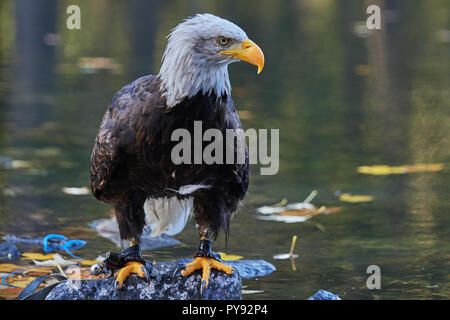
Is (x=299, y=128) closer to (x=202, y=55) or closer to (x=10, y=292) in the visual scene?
(x=10, y=292)

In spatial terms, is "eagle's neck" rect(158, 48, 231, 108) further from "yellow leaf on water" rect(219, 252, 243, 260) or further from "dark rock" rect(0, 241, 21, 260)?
"dark rock" rect(0, 241, 21, 260)

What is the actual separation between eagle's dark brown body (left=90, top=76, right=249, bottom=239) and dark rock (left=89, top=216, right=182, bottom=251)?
4.40 ft

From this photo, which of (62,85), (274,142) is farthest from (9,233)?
(62,85)

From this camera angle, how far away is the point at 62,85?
13375 millimetres

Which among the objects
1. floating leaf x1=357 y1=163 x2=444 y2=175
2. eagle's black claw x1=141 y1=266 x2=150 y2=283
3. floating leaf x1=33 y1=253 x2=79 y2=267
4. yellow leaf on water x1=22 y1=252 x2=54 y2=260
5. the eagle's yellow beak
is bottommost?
eagle's black claw x1=141 y1=266 x2=150 y2=283

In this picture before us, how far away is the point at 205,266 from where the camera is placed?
5.49 m

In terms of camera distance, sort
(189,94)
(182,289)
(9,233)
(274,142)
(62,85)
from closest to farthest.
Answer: (189,94) < (182,289) < (9,233) < (274,142) < (62,85)

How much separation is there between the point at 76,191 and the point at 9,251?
1674 millimetres

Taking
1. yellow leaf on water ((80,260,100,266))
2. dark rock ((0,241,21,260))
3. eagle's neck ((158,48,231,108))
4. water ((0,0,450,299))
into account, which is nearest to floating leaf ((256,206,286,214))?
water ((0,0,450,299))

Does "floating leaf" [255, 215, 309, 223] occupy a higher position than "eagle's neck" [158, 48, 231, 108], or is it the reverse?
"eagle's neck" [158, 48, 231, 108]

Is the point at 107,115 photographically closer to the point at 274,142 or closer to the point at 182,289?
the point at 182,289

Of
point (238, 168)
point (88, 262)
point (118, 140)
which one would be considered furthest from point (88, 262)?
point (238, 168)

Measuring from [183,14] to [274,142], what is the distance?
34.6ft

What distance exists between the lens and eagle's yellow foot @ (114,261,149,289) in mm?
5434
